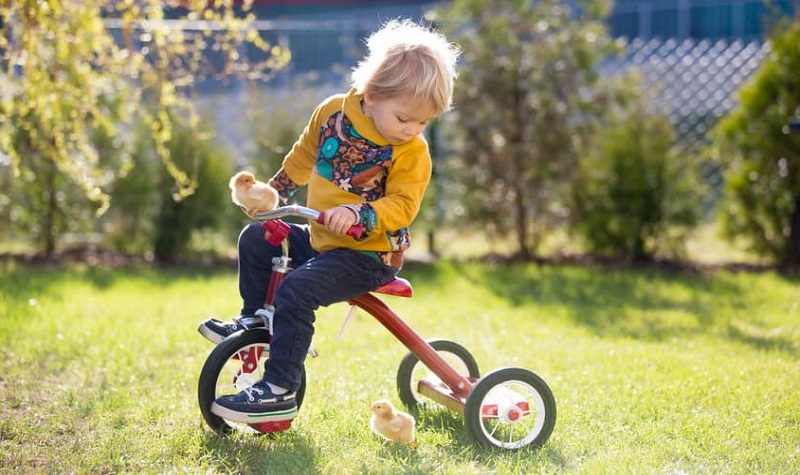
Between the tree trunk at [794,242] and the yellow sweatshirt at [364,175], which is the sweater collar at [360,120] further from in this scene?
the tree trunk at [794,242]

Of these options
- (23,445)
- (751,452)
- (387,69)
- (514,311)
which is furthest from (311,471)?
(514,311)

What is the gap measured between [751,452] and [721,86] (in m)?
6.57

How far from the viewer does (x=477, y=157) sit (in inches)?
302

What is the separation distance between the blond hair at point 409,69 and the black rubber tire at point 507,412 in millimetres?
948

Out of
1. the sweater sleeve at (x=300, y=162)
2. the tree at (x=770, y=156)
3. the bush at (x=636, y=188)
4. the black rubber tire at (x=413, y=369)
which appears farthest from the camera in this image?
the bush at (x=636, y=188)

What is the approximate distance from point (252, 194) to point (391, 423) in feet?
2.96

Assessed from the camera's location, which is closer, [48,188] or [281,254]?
[281,254]

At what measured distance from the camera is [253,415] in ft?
9.75

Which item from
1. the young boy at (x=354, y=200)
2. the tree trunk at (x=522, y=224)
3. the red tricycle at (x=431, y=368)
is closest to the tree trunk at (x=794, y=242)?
the tree trunk at (x=522, y=224)

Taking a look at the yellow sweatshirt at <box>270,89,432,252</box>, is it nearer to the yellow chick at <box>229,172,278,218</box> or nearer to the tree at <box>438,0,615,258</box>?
the yellow chick at <box>229,172,278,218</box>

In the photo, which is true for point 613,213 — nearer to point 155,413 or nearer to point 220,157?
point 220,157

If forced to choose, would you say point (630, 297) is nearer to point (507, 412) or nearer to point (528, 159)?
point (528, 159)

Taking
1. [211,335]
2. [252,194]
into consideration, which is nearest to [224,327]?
[211,335]

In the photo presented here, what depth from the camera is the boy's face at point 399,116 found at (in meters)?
3.03
